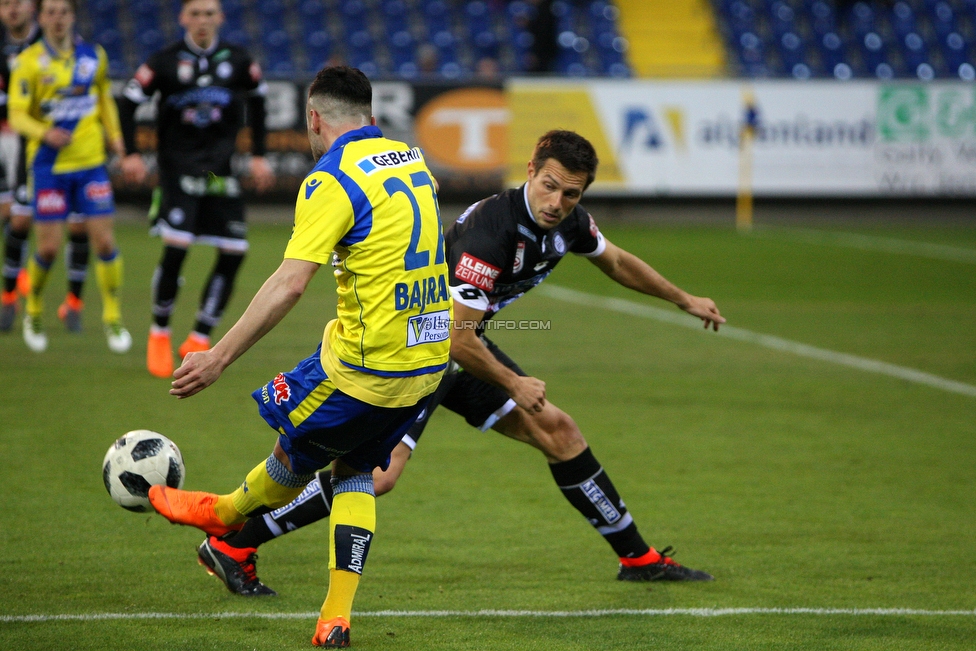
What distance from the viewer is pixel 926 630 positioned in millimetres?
4160

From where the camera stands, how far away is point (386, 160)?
371 centimetres

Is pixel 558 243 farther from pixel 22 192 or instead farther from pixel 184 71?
pixel 22 192

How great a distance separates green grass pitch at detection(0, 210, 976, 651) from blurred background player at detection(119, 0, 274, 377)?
618 millimetres

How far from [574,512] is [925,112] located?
16.9 meters

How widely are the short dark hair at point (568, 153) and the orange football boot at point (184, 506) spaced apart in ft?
5.56

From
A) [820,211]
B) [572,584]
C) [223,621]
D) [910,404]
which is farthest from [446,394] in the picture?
[820,211]

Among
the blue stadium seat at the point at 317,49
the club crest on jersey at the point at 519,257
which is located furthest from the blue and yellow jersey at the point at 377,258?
the blue stadium seat at the point at 317,49

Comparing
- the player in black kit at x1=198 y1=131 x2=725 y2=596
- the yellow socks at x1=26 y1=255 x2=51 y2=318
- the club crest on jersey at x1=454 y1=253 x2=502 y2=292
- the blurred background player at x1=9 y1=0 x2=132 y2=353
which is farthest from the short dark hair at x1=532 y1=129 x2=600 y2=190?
the yellow socks at x1=26 y1=255 x2=51 y2=318

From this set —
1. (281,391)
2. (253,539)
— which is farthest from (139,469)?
(281,391)

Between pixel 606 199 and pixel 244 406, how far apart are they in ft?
45.0

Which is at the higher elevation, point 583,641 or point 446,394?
point 446,394

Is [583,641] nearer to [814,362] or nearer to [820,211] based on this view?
[814,362]

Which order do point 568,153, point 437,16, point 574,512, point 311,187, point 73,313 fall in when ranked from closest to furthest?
1. point 311,187
2. point 568,153
3. point 574,512
4. point 73,313
5. point 437,16

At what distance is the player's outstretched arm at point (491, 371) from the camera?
410 centimetres
